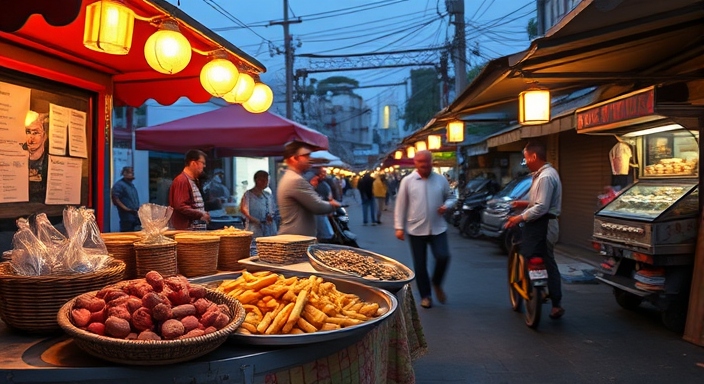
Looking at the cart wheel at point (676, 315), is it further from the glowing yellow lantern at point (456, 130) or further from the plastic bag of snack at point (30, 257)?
the glowing yellow lantern at point (456, 130)

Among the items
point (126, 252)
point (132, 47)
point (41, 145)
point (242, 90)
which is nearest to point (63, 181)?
point (41, 145)

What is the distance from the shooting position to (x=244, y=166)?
2236 centimetres

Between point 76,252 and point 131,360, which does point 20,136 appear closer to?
point 76,252

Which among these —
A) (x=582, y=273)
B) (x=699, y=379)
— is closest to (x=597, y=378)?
(x=699, y=379)

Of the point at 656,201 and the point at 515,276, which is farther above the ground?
the point at 656,201

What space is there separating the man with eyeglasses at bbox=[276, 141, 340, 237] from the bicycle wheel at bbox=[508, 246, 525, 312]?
246cm

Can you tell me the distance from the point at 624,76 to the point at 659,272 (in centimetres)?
258

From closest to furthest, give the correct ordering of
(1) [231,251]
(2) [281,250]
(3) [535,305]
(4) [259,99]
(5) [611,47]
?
(2) [281,250]
(1) [231,251]
(4) [259,99]
(3) [535,305]
(5) [611,47]

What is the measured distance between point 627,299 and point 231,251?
520 centimetres

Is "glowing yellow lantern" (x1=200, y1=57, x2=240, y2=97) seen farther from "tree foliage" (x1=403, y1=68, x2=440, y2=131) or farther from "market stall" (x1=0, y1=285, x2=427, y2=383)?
"tree foliage" (x1=403, y1=68, x2=440, y2=131)

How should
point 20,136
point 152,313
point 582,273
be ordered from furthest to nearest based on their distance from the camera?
point 582,273, point 20,136, point 152,313

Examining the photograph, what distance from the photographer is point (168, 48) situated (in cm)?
358

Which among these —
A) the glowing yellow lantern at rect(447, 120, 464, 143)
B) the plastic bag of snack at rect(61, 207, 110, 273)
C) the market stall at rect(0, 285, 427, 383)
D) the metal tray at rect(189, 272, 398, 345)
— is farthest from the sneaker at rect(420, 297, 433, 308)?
the glowing yellow lantern at rect(447, 120, 464, 143)

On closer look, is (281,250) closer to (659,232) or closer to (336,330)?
(336,330)
